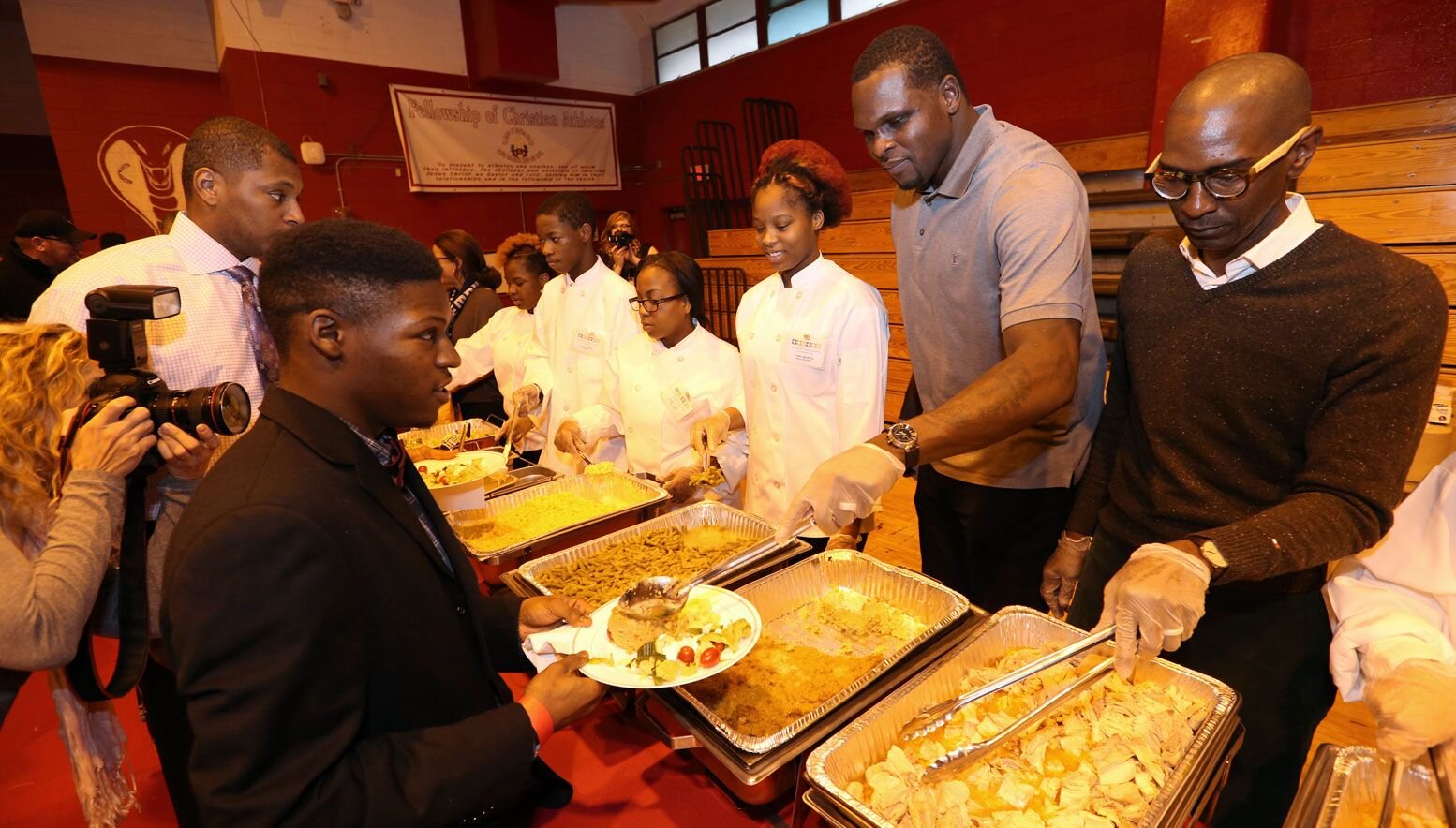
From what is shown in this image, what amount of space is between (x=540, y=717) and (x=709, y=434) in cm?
140

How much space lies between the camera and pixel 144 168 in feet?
20.8

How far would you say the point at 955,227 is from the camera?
1.62 metres

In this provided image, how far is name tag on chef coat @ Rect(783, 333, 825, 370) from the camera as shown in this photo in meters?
2.05

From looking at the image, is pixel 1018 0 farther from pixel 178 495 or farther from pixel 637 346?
pixel 178 495

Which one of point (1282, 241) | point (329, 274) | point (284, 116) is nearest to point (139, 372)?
point (329, 274)

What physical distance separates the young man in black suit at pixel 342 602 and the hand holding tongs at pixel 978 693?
0.54m

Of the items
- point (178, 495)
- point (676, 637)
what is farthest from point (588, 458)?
point (676, 637)

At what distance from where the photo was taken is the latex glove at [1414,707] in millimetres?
891

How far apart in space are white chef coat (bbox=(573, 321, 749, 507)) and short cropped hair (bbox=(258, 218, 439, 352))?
1562 millimetres

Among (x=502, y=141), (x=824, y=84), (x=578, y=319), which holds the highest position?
(x=824, y=84)

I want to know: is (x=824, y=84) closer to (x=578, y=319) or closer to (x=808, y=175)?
(x=578, y=319)

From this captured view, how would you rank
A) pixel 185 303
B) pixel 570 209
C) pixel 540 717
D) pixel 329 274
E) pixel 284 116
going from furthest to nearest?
pixel 284 116 < pixel 570 209 < pixel 185 303 < pixel 540 717 < pixel 329 274

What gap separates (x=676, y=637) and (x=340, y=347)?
2.52 ft

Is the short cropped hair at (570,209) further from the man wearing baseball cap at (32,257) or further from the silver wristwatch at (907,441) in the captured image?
the man wearing baseball cap at (32,257)
